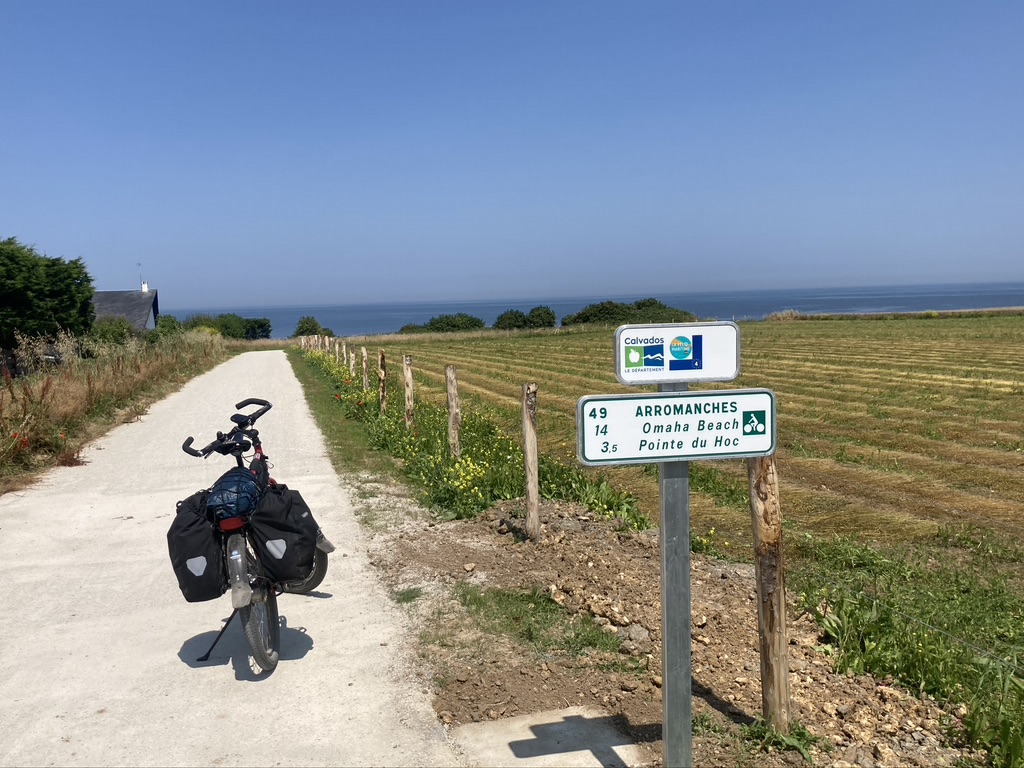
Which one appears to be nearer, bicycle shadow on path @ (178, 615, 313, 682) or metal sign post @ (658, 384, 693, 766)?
metal sign post @ (658, 384, 693, 766)

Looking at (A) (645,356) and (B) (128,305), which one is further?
(B) (128,305)

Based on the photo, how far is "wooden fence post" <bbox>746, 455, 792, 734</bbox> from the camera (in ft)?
12.8

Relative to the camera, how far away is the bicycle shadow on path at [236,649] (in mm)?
5070

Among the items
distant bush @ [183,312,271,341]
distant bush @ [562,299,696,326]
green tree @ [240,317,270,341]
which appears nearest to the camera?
distant bush @ [562,299,696,326]

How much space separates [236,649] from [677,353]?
12.2 feet

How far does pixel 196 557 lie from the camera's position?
15.0 ft

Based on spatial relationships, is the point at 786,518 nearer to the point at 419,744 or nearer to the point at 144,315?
the point at 419,744

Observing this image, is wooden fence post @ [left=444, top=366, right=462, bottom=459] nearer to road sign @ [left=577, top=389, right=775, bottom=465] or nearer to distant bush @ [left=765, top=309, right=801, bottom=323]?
road sign @ [left=577, top=389, right=775, bottom=465]

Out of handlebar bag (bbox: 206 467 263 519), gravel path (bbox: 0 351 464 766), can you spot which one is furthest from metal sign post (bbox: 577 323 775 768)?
handlebar bag (bbox: 206 467 263 519)

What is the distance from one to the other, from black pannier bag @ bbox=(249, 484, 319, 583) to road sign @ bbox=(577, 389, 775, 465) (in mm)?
2147

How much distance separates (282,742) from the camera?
4113mm

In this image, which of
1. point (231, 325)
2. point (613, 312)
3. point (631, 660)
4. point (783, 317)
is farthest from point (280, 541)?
point (231, 325)

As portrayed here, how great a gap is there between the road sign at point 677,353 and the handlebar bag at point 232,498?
2497 millimetres

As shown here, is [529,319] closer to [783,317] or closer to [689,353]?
[783,317]
